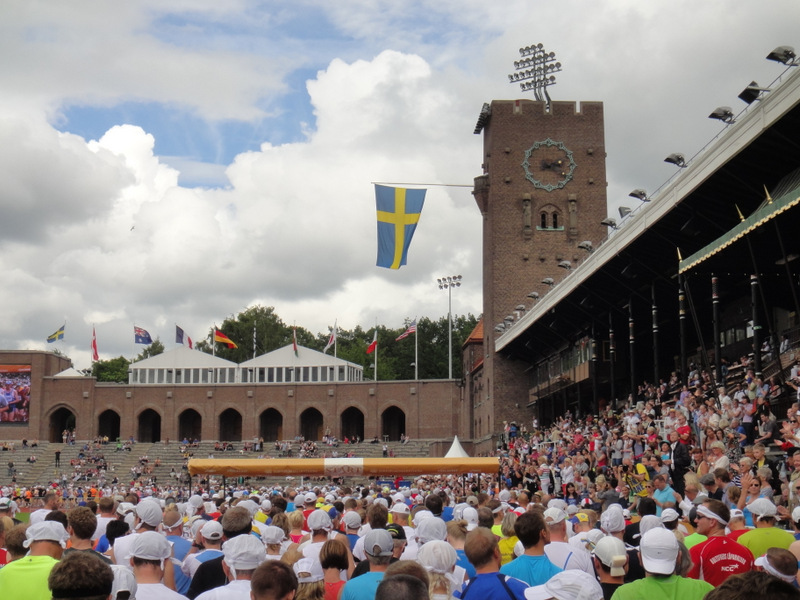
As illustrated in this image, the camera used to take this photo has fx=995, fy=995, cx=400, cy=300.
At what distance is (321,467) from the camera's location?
25.5m

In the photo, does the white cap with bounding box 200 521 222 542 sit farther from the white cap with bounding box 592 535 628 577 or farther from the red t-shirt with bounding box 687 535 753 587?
the red t-shirt with bounding box 687 535 753 587

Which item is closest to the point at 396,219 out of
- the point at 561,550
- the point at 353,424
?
the point at 561,550

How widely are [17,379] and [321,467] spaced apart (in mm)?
64551

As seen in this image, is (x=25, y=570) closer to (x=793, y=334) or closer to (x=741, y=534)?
(x=741, y=534)

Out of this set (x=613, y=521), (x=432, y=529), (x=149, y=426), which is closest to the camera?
(x=432, y=529)

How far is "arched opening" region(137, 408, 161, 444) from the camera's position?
284ft

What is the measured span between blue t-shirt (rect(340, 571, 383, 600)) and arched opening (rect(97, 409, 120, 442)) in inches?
3249

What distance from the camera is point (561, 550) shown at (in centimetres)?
841

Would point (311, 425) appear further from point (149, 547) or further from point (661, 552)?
point (661, 552)

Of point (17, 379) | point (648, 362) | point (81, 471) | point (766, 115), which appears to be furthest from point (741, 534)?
point (17, 379)

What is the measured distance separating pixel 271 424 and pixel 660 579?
267 feet

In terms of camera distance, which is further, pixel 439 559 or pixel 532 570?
pixel 532 570

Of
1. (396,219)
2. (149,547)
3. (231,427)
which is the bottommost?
(149,547)

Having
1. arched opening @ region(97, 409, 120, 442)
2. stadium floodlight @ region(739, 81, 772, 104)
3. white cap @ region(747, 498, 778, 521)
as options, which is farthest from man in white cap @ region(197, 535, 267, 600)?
arched opening @ region(97, 409, 120, 442)
